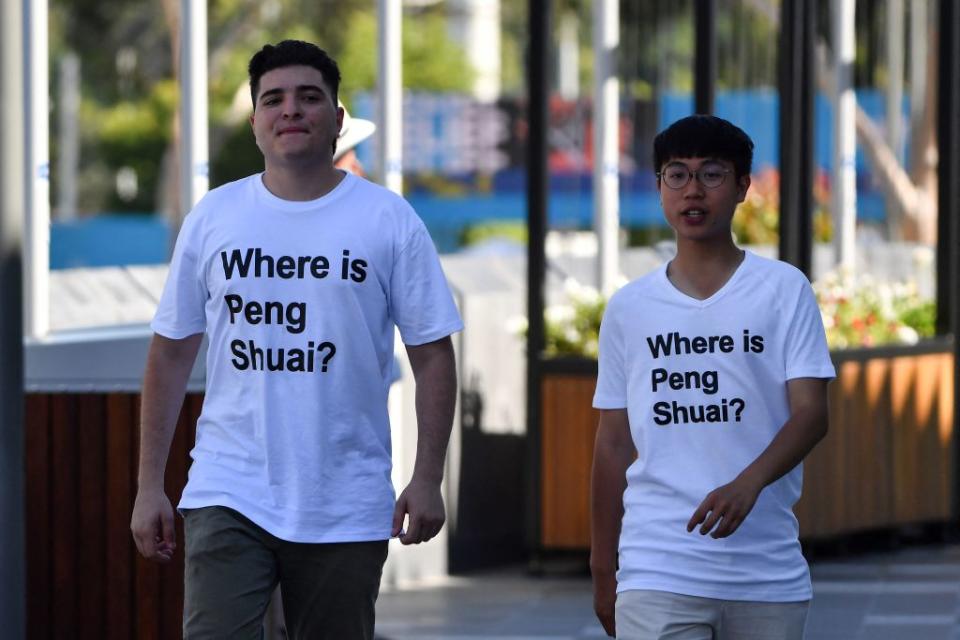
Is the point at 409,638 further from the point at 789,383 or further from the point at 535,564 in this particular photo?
the point at 789,383

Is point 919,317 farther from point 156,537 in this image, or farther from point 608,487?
point 156,537

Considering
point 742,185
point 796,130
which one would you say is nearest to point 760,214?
point 796,130

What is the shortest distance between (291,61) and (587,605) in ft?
15.7

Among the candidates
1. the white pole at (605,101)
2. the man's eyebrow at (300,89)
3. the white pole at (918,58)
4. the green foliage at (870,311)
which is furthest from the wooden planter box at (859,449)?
the man's eyebrow at (300,89)

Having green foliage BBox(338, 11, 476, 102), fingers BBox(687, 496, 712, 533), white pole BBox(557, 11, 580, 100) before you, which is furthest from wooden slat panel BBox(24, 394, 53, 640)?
green foliage BBox(338, 11, 476, 102)

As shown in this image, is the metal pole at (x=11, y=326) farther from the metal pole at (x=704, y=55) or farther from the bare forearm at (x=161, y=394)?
the metal pole at (x=704, y=55)

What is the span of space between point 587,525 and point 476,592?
0.58 m

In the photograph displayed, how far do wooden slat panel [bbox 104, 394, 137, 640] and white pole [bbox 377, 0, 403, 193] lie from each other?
3544mm

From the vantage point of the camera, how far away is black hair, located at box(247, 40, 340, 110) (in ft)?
12.6

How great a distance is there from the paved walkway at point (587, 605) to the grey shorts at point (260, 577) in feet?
11.3

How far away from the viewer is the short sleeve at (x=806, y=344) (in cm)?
356

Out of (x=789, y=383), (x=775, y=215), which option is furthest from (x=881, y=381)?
(x=789, y=383)

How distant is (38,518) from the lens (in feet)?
18.4

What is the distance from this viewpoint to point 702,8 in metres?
8.73
